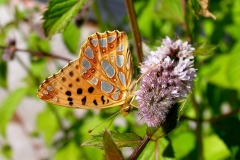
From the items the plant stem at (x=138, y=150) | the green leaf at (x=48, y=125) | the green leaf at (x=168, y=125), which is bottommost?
the green leaf at (x=48, y=125)

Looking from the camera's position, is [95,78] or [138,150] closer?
[138,150]

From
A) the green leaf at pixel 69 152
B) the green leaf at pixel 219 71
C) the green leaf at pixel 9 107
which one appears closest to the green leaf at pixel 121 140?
the green leaf at pixel 219 71

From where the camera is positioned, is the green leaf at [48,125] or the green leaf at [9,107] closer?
the green leaf at [9,107]

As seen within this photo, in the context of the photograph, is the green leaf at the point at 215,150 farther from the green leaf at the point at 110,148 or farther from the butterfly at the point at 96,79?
the green leaf at the point at 110,148

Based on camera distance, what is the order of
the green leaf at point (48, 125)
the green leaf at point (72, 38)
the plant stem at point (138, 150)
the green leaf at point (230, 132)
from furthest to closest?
the green leaf at point (48, 125) < the green leaf at point (72, 38) < the green leaf at point (230, 132) < the plant stem at point (138, 150)

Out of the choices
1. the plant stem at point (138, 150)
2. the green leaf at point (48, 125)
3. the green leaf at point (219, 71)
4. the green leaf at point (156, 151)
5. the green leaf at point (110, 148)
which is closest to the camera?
the green leaf at point (110, 148)

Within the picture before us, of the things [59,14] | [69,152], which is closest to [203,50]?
[59,14]

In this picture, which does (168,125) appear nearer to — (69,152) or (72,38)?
(72,38)

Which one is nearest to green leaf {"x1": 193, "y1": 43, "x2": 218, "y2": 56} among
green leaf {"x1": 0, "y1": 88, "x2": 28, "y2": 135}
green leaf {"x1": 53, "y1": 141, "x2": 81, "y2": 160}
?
green leaf {"x1": 53, "y1": 141, "x2": 81, "y2": 160}
